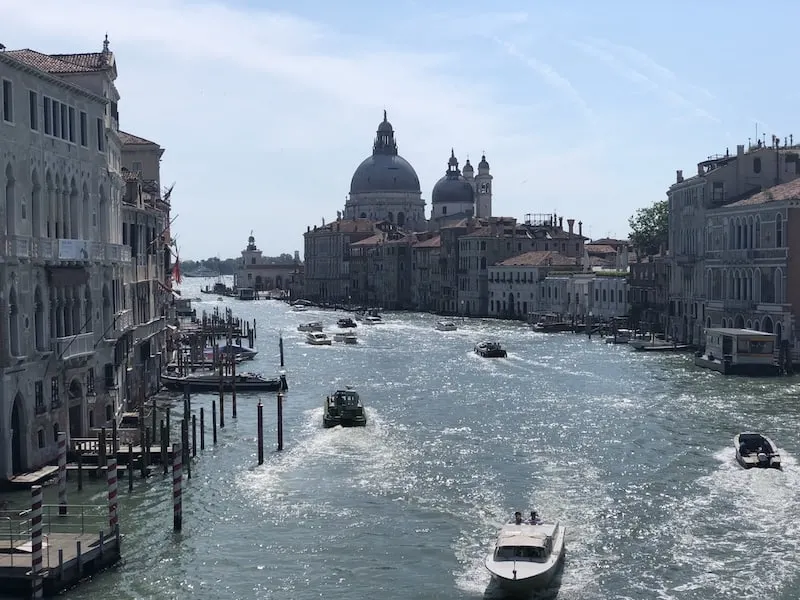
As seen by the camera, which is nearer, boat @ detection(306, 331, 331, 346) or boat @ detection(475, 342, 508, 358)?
boat @ detection(475, 342, 508, 358)

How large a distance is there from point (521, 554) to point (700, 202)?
144ft

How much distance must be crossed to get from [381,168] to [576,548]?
13531 centimetres

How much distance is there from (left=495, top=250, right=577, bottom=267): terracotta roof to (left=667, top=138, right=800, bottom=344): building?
25.6m

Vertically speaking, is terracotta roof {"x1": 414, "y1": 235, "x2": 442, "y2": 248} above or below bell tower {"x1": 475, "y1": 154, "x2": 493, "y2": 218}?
below

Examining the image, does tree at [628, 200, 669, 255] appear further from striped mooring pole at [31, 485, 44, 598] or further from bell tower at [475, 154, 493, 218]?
striped mooring pole at [31, 485, 44, 598]

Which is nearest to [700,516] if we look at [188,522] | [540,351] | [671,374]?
[188,522]

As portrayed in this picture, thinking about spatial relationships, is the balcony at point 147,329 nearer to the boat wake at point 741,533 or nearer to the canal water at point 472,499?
the canal water at point 472,499

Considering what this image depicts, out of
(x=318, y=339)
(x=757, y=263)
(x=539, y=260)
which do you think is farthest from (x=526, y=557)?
(x=539, y=260)

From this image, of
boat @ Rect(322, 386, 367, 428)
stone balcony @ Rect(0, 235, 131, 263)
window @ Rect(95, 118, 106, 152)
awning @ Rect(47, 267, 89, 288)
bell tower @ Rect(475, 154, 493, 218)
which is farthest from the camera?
bell tower @ Rect(475, 154, 493, 218)

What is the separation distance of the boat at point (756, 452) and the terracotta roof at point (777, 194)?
23380 millimetres

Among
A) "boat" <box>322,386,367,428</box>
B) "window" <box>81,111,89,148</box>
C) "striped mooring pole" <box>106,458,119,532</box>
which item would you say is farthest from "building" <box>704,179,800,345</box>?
"striped mooring pole" <box>106,458,119,532</box>

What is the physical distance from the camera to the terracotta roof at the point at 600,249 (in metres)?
104

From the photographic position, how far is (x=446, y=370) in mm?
54062

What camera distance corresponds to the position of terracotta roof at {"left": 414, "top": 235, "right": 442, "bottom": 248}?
115238 millimetres
